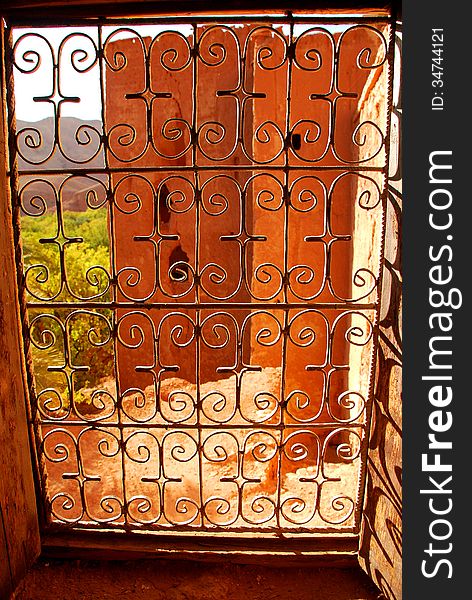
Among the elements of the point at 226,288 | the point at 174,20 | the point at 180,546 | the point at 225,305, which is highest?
the point at 174,20

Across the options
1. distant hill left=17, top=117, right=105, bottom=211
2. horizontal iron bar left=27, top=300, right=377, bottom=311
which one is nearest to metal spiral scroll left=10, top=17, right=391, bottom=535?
horizontal iron bar left=27, top=300, right=377, bottom=311

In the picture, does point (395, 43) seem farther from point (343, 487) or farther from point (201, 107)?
point (201, 107)

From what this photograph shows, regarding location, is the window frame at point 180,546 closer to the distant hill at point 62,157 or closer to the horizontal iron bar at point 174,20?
the horizontal iron bar at point 174,20

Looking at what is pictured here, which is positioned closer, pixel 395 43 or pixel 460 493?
pixel 460 493

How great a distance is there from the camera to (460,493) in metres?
1.41

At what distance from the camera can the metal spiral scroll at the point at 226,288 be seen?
173cm

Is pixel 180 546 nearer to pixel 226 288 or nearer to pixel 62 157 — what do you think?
pixel 226 288

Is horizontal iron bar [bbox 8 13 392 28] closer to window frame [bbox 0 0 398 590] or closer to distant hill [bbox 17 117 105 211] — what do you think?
window frame [bbox 0 0 398 590]

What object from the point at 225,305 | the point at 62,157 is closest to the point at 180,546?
the point at 225,305

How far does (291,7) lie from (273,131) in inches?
88.6

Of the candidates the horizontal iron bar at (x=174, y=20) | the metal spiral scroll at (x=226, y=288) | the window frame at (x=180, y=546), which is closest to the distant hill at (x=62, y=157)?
the metal spiral scroll at (x=226, y=288)

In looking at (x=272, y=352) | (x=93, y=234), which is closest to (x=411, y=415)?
(x=272, y=352)

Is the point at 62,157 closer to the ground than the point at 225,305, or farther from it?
farther from it

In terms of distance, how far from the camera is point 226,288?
5.77m
